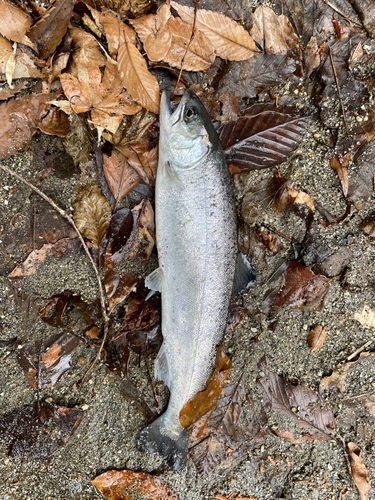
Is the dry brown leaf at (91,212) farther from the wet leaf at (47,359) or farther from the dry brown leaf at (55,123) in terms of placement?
the wet leaf at (47,359)

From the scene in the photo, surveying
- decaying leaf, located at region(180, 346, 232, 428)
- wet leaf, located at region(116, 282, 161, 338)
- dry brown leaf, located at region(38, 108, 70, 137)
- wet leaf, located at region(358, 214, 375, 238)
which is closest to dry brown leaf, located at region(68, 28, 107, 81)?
dry brown leaf, located at region(38, 108, 70, 137)

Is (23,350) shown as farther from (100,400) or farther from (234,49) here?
(234,49)

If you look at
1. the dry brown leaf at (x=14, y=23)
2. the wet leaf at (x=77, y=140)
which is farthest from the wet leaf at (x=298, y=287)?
the dry brown leaf at (x=14, y=23)

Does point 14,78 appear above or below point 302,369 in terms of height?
above

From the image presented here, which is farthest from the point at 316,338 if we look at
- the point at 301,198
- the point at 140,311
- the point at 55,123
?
the point at 55,123

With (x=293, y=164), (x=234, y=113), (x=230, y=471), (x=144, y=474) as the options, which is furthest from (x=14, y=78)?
(x=230, y=471)
